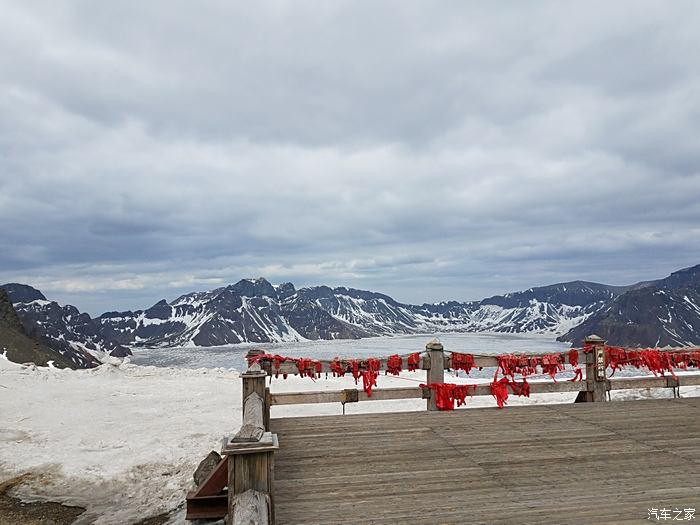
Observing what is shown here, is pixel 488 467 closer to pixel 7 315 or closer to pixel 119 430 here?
pixel 119 430

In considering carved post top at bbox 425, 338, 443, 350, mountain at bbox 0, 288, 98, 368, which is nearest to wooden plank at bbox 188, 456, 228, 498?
carved post top at bbox 425, 338, 443, 350

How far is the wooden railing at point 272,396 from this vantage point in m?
4.11

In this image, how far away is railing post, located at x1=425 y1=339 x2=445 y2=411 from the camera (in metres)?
10.3

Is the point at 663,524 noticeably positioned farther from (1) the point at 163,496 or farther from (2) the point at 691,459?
(1) the point at 163,496

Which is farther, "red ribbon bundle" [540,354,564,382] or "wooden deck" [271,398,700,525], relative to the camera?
"red ribbon bundle" [540,354,564,382]

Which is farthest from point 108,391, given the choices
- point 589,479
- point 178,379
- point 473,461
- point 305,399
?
point 589,479

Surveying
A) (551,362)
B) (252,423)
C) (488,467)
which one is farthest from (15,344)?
(488,467)

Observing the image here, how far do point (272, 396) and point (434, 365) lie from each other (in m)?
3.24

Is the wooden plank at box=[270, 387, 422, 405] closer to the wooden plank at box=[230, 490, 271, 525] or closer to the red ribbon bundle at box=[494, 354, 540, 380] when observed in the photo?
the red ribbon bundle at box=[494, 354, 540, 380]

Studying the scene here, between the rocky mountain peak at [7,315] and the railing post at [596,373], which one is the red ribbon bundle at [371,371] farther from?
the rocky mountain peak at [7,315]

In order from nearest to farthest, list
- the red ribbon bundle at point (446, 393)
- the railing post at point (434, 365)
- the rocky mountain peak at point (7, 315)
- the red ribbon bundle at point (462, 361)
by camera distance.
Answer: the red ribbon bundle at point (446, 393) < the railing post at point (434, 365) < the red ribbon bundle at point (462, 361) < the rocky mountain peak at point (7, 315)

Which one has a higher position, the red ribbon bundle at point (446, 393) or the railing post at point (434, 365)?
the railing post at point (434, 365)

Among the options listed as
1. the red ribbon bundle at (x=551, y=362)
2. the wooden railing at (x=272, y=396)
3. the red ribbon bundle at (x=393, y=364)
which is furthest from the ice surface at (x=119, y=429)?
the red ribbon bundle at (x=551, y=362)

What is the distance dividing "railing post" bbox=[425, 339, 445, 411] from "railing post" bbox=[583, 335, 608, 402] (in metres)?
3.25
